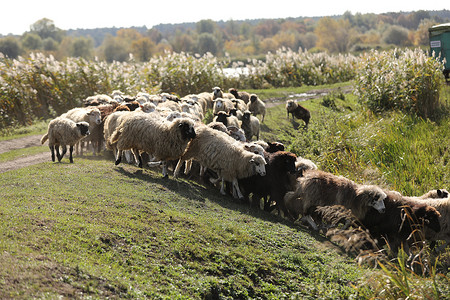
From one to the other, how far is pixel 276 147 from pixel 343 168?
266 centimetres

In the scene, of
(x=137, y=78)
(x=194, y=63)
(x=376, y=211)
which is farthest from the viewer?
(x=194, y=63)

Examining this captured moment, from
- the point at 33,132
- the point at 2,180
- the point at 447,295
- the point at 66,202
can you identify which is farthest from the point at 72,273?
Answer: the point at 33,132

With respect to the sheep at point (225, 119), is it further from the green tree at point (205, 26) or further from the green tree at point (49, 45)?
the green tree at point (205, 26)

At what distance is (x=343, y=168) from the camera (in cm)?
1309

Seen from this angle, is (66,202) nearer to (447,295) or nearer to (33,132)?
(447,295)

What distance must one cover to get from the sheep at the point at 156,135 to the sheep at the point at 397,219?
4.38 meters

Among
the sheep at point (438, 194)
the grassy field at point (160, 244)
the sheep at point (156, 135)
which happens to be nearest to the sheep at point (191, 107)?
the sheep at point (156, 135)

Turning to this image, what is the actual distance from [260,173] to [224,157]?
1.02m

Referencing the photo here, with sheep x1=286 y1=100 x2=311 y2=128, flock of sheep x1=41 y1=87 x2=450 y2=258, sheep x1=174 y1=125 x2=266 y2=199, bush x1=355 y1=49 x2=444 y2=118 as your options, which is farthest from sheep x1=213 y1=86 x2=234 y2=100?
sheep x1=174 y1=125 x2=266 y2=199

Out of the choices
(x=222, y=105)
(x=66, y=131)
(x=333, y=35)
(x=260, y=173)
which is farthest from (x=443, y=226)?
(x=333, y=35)

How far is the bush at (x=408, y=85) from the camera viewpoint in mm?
16484

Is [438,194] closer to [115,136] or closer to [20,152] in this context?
[115,136]

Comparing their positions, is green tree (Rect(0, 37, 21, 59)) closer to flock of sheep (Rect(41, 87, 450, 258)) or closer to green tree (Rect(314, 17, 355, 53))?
green tree (Rect(314, 17, 355, 53))

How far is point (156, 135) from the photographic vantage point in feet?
36.5
